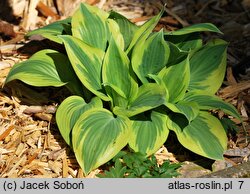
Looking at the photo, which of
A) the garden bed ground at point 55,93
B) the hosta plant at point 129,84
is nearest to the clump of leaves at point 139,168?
the hosta plant at point 129,84

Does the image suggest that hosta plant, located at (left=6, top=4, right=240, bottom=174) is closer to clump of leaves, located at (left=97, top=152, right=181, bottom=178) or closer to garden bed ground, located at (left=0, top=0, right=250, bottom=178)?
clump of leaves, located at (left=97, top=152, right=181, bottom=178)

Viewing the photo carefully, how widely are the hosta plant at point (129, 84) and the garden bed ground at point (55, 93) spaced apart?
185 mm

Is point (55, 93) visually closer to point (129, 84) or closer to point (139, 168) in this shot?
point (129, 84)

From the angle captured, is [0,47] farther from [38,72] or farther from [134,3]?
[134,3]

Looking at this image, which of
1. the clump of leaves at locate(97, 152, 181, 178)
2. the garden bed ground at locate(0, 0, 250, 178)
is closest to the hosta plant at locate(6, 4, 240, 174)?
the clump of leaves at locate(97, 152, 181, 178)

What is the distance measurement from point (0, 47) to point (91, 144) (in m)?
1.39

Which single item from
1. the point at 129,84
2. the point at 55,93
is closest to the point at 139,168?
the point at 129,84

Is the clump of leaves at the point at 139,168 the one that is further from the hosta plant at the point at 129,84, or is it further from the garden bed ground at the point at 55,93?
the garden bed ground at the point at 55,93

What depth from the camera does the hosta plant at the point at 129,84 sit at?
3490 millimetres

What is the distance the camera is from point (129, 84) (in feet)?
12.1

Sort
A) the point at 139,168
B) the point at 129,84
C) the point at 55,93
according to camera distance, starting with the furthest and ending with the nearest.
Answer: the point at 55,93 < the point at 129,84 < the point at 139,168

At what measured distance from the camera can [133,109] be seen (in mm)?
3555

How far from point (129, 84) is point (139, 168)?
1.79 ft

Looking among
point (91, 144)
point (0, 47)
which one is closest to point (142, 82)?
point (91, 144)
